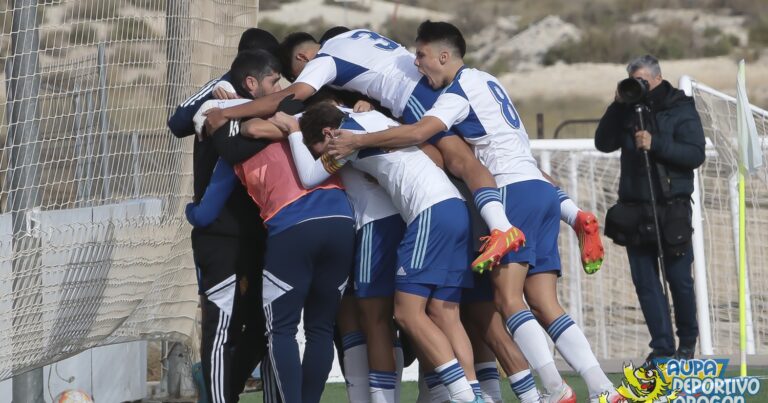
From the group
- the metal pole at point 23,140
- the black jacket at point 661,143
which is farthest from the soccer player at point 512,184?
the black jacket at point 661,143

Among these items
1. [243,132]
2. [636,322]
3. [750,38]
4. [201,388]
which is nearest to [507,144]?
[243,132]

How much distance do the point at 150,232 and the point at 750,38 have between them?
31222mm

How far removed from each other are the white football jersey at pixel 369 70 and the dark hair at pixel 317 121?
0.81 ft

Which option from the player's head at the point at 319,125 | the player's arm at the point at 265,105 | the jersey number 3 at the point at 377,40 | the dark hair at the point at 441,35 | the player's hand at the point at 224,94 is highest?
the jersey number 3 at the point at 377,40

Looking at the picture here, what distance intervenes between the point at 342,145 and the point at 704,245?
679 centimetres

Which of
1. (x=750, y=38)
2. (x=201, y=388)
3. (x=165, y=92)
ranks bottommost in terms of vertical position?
(x=201, y=388)

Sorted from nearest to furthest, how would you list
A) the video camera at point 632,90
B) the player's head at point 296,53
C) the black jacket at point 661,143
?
the player's head at point 296,53 < the video camera at point 632,90 < the black jacket at point 661,143

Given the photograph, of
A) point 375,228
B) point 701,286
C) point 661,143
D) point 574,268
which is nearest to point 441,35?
point 375,228

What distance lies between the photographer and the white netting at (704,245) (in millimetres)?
10653

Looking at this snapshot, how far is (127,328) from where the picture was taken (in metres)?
7.73

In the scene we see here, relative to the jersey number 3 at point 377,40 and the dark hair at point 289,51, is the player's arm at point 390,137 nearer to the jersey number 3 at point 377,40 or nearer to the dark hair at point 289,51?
the jersey number 3 at point 377,40

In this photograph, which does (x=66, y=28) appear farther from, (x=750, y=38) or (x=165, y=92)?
(x=750, y=38)

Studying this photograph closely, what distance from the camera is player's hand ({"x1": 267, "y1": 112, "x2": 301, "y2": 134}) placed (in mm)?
6230

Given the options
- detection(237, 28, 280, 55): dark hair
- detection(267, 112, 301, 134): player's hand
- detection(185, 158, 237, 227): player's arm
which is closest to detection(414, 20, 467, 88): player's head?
detection(267, 112, 301, 134): player's hand
